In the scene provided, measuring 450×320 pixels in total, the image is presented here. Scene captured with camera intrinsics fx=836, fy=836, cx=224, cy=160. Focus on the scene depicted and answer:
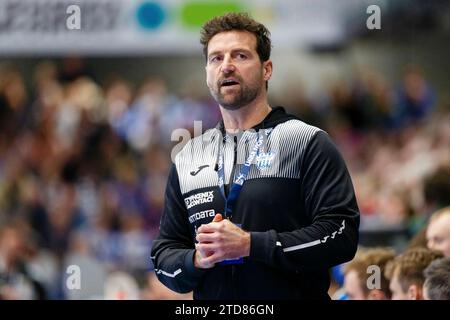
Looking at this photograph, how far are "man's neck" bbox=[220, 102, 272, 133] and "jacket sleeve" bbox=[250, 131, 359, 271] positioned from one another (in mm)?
242

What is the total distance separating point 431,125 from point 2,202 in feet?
14.9

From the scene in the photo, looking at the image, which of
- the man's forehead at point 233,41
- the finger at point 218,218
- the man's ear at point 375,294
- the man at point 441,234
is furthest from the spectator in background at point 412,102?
the finger at point 218,218

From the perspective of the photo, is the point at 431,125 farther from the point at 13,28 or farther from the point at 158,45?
the point at 13,28

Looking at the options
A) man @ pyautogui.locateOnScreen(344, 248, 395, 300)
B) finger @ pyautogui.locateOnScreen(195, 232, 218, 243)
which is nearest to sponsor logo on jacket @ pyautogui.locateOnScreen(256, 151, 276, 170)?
finger @ pyautogui.locateOnScreen(195, 232, 218, 243)

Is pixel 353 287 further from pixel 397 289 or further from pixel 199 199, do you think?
pixel 199 199

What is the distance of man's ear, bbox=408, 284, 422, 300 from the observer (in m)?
3.69

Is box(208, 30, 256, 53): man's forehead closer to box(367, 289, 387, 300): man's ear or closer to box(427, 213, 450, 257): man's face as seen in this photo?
box(367, 289, 387, 300): man's ear

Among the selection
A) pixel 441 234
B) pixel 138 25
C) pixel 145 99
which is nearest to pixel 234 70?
pixel 441 234

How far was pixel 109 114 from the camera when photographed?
359 inches

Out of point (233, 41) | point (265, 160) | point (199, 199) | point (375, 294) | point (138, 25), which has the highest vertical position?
point (138, 25)

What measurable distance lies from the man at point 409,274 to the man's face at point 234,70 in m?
1.22

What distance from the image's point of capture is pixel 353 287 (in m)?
4.02

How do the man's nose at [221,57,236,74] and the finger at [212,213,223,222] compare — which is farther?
the man's nose at [221,57,236,74]

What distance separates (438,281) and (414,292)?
187 millimetres
